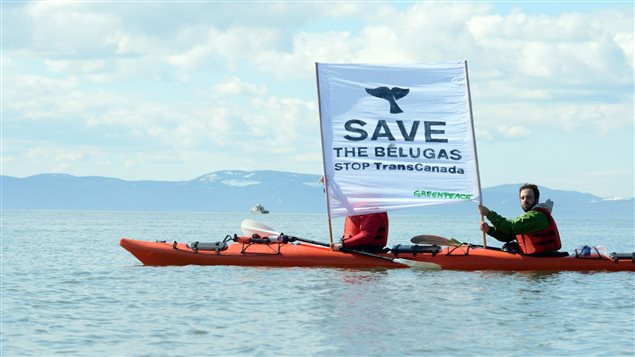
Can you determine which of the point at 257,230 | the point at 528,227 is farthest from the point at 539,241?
the point at 257,230

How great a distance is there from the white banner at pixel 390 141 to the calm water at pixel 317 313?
6.07ft

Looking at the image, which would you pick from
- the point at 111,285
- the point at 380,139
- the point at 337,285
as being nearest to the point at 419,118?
the point at 380,139

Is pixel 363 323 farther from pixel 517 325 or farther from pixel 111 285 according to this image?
pixel 111 285

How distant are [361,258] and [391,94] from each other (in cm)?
385

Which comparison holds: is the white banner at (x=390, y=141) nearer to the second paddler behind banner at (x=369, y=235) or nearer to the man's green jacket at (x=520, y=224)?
the second paddler behind banner at (x=369, y=235)

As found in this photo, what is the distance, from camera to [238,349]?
14.6m

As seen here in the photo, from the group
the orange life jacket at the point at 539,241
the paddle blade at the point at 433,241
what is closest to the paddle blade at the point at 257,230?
the paddle blade at the point at 433,241

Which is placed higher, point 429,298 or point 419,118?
point 419,118

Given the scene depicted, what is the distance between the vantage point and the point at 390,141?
23.8 meters

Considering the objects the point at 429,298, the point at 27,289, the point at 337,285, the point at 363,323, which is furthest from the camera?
the point at 27,289

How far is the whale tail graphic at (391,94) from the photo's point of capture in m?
23.8

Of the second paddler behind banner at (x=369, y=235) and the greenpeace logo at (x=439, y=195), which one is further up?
the greenpeace logo at (x=439, y=195)

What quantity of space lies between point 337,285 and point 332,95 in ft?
16.3

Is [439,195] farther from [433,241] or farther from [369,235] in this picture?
[369,235]
